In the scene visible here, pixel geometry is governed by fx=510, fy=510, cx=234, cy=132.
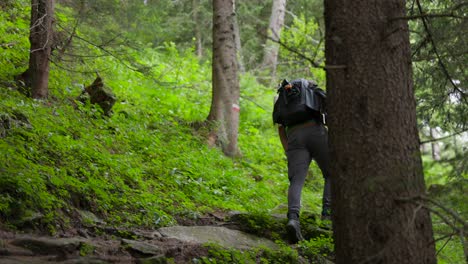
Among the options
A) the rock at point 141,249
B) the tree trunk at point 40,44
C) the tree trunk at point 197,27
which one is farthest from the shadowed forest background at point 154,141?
the tree trunk at point 197,27

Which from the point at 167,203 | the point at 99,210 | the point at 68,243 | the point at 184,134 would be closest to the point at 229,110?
the point at 184,134

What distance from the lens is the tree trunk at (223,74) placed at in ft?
37.4

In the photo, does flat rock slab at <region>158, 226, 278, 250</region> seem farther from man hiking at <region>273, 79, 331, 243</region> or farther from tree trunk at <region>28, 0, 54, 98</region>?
tree trunk at <region>28, 0, 54, 98</region>

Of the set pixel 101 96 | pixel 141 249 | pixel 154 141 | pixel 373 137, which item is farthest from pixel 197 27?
pixel 373 137

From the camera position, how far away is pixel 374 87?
3547 millimetres

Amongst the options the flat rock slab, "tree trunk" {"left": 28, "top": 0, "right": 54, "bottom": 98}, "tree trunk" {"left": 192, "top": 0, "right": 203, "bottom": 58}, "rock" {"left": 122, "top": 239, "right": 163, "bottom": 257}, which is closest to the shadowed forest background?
"tree trunk" {"left": 28, "top": 0, "right": 54, "bottom": 98}

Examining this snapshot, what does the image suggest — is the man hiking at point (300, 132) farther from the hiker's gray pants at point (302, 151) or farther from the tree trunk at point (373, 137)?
the tree trunk at point (373, 137)

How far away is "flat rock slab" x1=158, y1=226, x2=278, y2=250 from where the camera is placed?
5582 mm

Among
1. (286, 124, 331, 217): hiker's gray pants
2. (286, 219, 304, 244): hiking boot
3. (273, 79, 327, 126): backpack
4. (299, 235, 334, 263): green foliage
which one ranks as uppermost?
(273, 79, 327, 126): backpack

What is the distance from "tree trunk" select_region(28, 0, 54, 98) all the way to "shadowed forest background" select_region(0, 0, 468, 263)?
0.40 feet

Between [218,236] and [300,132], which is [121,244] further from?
[300,132]

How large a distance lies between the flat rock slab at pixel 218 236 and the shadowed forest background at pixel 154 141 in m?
0.22

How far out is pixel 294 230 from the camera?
19.5ft

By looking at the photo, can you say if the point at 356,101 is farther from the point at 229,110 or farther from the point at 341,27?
the point at 229,110
